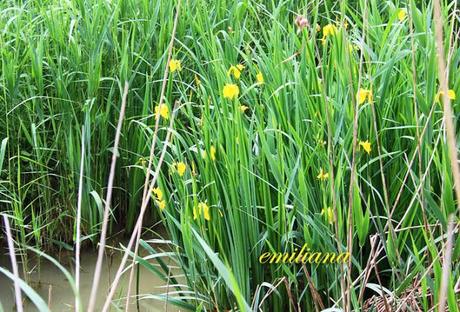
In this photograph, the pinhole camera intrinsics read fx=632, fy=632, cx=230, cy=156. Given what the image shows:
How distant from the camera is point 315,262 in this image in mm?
1605

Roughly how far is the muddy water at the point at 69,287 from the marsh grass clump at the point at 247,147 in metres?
0.08

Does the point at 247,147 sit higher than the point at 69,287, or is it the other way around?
the point at 247,147

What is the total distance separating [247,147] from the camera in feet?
5.73

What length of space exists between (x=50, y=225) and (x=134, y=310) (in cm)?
59

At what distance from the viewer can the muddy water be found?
2.13 m

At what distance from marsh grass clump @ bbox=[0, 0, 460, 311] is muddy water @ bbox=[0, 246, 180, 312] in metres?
0.08

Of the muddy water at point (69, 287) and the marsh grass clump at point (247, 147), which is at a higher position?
the marsh grass clump at point (247, 147)

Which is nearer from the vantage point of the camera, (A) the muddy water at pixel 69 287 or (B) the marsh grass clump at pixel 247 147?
(B) the marsh grass clump at pixel 247 147

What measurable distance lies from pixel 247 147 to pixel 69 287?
959mm

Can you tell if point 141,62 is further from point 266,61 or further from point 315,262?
point 315,262

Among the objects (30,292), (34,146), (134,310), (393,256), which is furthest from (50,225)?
(30,292)

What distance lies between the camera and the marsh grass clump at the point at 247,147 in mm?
1482

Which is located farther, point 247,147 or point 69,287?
point 69,287

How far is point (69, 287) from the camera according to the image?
2.28 metres
